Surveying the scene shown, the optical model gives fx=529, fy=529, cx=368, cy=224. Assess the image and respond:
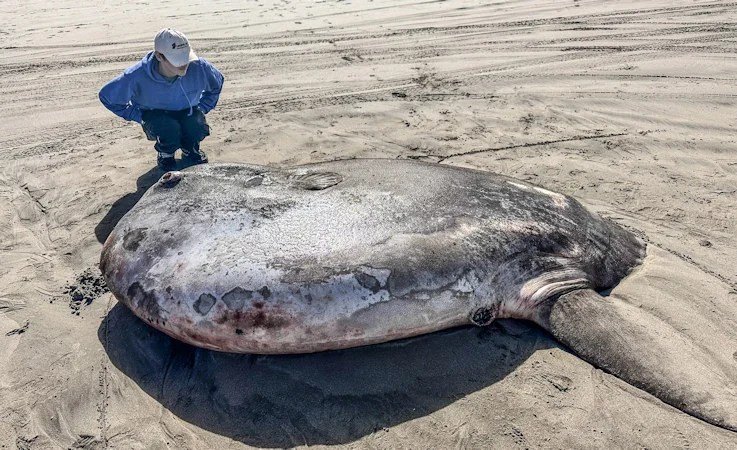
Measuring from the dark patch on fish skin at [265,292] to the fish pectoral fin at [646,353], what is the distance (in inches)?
66.6

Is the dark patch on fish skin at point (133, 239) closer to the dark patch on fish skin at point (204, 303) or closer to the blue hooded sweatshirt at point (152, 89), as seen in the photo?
the dark patch on fish skin at point (204, 303)

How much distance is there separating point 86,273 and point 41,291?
1.00ft

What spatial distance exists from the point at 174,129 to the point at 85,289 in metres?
1.93

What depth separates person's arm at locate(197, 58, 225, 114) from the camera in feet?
16.9

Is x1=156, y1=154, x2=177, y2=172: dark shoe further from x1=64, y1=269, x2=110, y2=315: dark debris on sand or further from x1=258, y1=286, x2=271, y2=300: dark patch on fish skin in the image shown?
x1=258, y1=286, x2=271, y2=300: dark patch on fish skin

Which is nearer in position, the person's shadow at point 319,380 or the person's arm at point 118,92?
the person's shadow at point 319,380

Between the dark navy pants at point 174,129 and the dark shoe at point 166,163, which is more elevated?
the dark navy pants at point 174,129

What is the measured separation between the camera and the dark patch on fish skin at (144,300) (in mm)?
3031

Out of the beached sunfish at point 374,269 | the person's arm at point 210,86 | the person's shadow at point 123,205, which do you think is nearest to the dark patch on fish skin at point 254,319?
the beached sunfish at point 374,269

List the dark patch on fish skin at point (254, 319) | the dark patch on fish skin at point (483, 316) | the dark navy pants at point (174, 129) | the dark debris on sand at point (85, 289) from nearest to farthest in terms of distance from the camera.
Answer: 1. the dark patch on fish skin at point (254, 319)
2. the dark patch on fish skin at point (483, 316)
3. the dark debris on sand at point (85, 289)
4. the dark navy pants at point (174, 129)

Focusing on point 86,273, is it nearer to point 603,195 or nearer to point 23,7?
point 603,195

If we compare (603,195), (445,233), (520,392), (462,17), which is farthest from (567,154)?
(462,17)

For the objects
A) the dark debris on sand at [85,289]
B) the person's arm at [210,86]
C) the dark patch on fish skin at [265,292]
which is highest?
the person's arm at [210,86]

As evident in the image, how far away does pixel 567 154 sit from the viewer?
5461 millimetres
